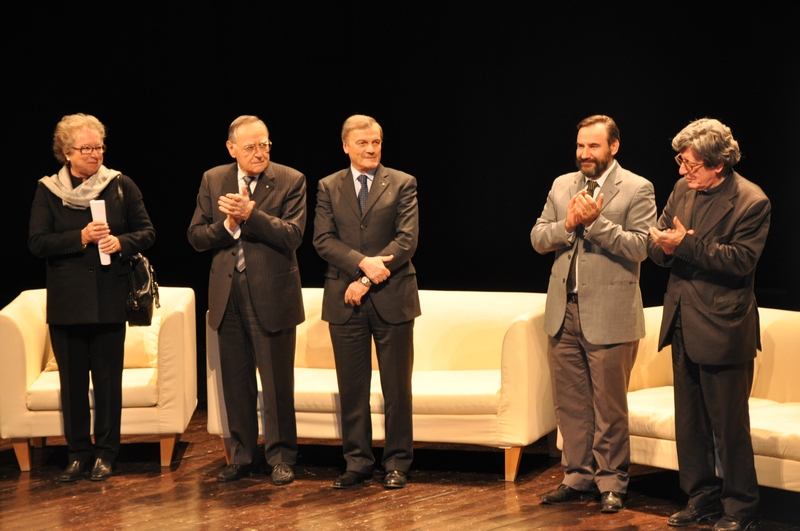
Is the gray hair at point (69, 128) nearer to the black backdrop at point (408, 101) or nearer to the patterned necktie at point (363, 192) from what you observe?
the patterned necktie at point (363, 192)

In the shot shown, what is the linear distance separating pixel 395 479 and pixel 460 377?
2.44ft

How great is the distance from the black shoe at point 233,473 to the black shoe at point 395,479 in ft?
2.30

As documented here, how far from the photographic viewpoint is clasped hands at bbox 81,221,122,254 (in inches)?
182

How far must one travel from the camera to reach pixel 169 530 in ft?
13.2

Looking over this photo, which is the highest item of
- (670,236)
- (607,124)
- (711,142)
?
(607,124)

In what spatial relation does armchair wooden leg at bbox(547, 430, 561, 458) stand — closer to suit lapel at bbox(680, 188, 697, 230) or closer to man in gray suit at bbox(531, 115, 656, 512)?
man in gray suit at bbox(531, 115, 656, 512)

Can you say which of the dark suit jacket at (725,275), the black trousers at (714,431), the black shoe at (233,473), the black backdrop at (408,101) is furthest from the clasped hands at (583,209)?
the black backdrop at (408,101)

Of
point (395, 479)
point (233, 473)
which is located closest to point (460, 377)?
point (395, 479)

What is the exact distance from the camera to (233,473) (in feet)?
15.6

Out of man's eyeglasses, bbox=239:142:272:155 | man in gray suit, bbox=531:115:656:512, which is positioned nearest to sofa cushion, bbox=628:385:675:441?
A: man in gray suit, bbox=531:115:656:512

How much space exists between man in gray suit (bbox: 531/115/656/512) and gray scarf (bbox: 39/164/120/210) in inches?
81.8

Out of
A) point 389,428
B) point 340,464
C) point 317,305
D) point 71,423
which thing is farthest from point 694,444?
point 71,423

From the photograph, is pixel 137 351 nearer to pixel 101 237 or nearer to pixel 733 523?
pixel 101 237

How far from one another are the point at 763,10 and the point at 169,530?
549cm
